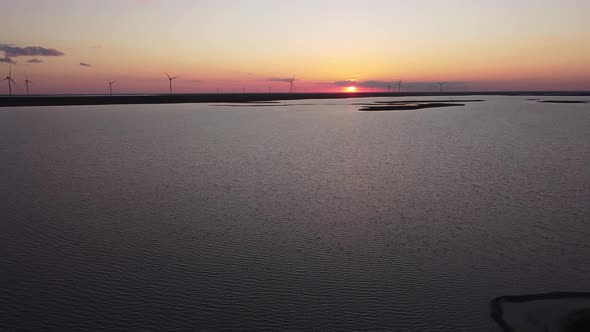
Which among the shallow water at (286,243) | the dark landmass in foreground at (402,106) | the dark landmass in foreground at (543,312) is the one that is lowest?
the dark landmass in foreground at (402,106)

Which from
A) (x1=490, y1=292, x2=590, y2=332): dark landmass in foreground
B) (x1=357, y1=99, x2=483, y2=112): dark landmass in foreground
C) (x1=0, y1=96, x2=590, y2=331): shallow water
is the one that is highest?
(x1=490, y1=292, x2=590, y2=332): dark landmass in foreground

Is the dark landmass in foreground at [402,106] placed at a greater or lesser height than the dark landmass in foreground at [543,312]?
lesser

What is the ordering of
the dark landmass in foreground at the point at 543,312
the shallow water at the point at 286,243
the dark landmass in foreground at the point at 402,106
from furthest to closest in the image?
the dark landmass in foreground at the point at 402,106 < the shallow water at the point at 286,243 < the dark landmass in foreground at the point at 543,312

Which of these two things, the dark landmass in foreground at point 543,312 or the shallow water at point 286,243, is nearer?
the dark landmass in foreground at point 543,312

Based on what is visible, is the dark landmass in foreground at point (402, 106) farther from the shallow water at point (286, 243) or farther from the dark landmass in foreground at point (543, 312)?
the dark landmass in foreground at point (543, 312)

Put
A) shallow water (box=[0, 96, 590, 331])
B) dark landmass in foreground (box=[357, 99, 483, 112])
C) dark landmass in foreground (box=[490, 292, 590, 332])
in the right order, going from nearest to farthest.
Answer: dark landmass in foreground (box=[490, 292, 590, 332]) < shallow water (box=[0, 96, 590, 331]) < dark landmass in foreground (box=[357, 99, 483, 112])

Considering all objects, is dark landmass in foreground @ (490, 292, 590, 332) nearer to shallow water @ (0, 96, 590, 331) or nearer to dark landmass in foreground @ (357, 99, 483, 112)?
shallow water @ (0, 96, 590, 331)

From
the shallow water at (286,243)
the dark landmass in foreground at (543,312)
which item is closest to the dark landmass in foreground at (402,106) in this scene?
the shallow water at (286,243)

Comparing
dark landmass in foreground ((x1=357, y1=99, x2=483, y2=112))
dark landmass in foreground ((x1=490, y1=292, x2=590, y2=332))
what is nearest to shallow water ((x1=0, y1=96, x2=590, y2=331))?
dark landmass in foreground ((x1=490, y1=292, x2=590, y2=332))

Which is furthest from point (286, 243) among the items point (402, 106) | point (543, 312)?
point (402, 106)
